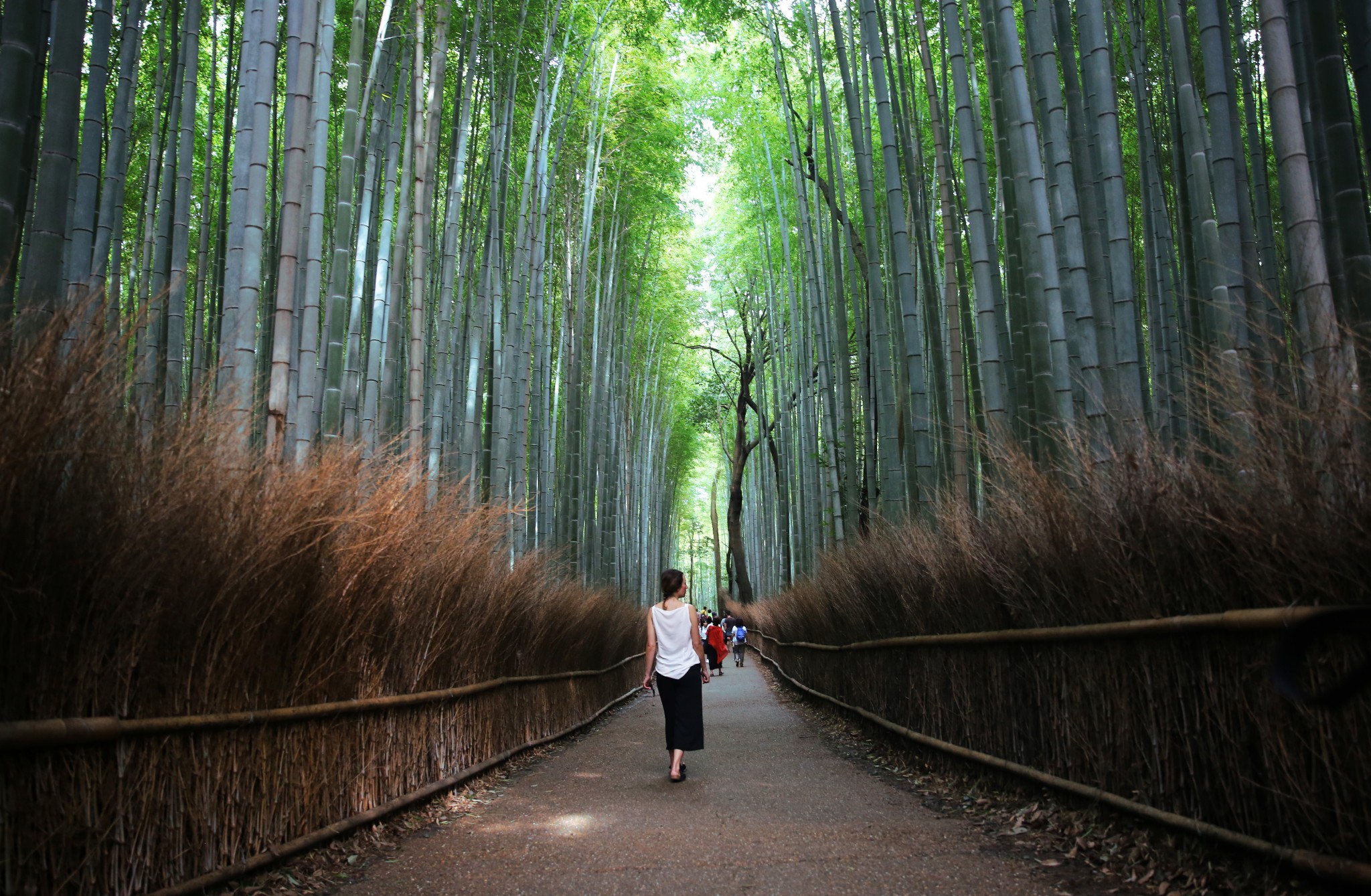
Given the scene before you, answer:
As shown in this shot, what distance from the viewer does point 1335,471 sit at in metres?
1.96

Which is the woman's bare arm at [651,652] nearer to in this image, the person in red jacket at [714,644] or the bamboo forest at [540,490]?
the bamboo forest at [540,490]

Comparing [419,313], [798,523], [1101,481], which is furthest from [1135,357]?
[798,523]

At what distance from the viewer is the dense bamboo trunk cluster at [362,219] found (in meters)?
3.14

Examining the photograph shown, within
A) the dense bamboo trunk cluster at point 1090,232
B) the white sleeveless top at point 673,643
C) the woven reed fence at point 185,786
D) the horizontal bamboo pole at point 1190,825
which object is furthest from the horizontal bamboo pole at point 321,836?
the dense bamboo trunk cluster at point 1090,232

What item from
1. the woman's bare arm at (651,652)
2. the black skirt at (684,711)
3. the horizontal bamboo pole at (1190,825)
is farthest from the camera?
the woman's bare arm at (651,652)

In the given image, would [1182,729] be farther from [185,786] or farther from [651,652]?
[651,652]

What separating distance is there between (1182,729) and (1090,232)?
3.07 metres

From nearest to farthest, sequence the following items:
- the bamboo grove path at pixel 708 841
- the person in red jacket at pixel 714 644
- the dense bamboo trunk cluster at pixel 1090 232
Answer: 1. the bamboo grove path at pixel 708 841
2. the dense bamboo trunk cluster at pixel 1090 232
3. the person in red jacket at pixel 714 644

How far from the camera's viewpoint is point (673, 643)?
16.8 ft

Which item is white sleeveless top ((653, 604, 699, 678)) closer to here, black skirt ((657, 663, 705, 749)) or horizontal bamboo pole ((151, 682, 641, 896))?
black skirt ((657, 663, 705, 749))

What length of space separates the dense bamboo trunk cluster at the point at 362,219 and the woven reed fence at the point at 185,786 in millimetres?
780

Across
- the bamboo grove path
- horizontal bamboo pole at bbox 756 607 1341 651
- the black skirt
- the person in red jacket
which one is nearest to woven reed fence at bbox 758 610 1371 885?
horizontal bamboo pole at bbox 756 607 1341 651

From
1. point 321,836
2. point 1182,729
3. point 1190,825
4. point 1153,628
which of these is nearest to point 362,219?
point 321,836

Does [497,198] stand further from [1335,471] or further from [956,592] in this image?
[1335,471]
